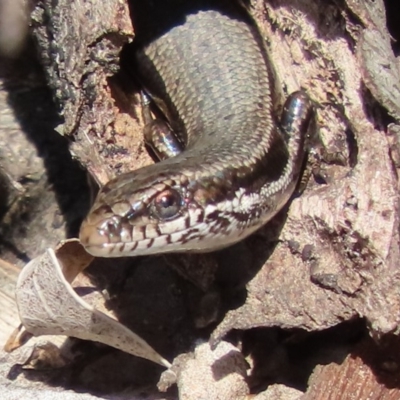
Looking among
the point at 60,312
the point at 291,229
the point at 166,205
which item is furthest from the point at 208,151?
the point at 60,312

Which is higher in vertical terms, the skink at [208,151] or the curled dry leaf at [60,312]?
the skink at [208,151]

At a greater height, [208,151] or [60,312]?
[208,151]

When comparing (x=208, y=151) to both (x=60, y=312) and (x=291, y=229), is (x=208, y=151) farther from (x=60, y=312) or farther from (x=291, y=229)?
(x=60, y=312)

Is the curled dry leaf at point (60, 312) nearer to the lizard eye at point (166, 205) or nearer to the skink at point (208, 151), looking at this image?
the skink at point (208, 151)

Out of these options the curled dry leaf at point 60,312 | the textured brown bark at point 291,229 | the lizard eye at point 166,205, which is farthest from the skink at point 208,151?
the curled dry leaf at point 60,312

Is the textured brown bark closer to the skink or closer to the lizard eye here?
the skink

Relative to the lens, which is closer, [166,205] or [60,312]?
[166,205]
